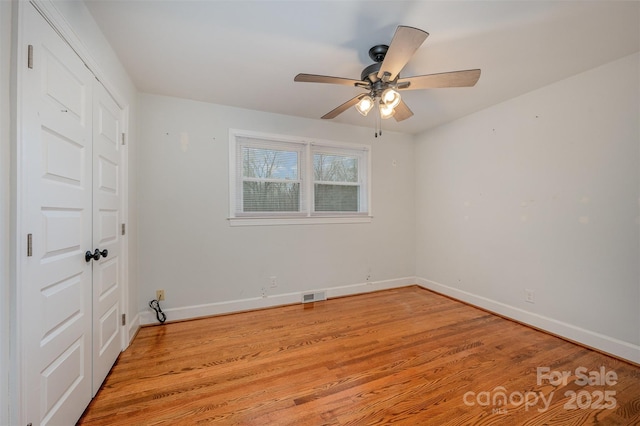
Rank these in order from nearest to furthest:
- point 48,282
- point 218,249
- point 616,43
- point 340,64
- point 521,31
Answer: point 48,282 → point 521,31 → point 616,43 → point 340,64 → point 218,249

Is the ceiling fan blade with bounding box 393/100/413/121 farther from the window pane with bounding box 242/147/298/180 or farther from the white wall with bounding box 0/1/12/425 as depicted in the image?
the white wall with bounding box 0/1/12/425

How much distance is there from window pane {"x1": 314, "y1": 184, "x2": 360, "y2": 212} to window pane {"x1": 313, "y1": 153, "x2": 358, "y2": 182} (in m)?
0.12

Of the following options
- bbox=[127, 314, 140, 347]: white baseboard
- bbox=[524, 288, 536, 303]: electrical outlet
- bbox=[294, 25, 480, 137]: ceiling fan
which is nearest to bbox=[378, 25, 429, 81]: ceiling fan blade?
bbox=[294, 25, 480, 137]: ceiling fan

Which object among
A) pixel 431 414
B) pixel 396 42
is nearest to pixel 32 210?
pixel 396 42

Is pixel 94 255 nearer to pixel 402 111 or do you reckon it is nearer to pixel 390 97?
pixel 390 97

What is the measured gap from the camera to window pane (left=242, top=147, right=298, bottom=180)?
3.16 metres

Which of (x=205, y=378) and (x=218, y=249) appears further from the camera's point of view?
(x=218, y=249)

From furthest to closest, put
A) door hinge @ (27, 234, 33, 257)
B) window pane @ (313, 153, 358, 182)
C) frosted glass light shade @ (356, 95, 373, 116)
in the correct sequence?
window pane @ (313, 153, 358, 182)
frosted glass light shade @ (356, 95, 373, 116)
door hinge @ (27, 234, 33, 257)

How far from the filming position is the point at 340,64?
7.07ft

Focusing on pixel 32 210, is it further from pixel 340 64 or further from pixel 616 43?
pixel 616 43

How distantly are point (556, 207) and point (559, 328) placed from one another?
46.2 inches

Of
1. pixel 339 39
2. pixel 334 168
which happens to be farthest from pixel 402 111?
pixel 334 168

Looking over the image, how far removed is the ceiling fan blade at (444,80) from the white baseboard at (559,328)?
95.8 inches

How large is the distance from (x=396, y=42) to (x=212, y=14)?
1.18 metres
